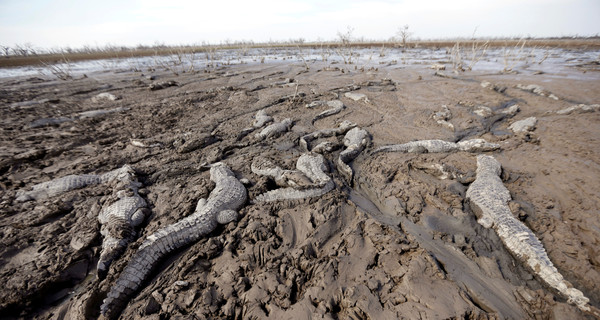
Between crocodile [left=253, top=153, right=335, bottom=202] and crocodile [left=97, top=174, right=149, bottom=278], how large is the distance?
5.42 ft

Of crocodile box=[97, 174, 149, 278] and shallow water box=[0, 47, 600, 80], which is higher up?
shallow water box=[0, 47, 600, 80]

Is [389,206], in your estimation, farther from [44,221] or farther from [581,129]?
[581,129]

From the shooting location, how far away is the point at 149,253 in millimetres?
2562

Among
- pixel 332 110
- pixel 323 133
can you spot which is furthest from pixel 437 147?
pixel 332 110

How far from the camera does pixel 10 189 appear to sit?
3844 mm

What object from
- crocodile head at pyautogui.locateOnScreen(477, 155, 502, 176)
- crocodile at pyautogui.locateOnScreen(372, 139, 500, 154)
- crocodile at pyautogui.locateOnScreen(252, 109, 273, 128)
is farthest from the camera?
crocodile at pyautogui.locateOnScreen(252, 109, 273, 128)

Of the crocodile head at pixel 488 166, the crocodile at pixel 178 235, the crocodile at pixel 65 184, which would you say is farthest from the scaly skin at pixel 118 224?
the crocodile head at pixel 488 166

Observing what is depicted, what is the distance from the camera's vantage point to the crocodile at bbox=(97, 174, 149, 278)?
2637mm

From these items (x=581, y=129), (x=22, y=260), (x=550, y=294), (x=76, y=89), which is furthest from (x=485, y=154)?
(x=76, y=89)

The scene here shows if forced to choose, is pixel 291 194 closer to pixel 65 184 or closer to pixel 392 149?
pixel 392 149

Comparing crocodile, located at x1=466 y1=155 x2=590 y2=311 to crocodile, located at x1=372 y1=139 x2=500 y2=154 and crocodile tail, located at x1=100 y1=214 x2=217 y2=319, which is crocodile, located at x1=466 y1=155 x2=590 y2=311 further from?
crocodile tail, located at x1=100 y1=214 x2=217 y2=319

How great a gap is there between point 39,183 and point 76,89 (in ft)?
32.2

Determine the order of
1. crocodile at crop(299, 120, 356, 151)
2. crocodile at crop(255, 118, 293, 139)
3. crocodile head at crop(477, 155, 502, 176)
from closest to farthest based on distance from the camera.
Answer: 1. crocodile head at crop(477, 155, 502, 176)
2. crocodile at crop(299, 120, 356, 151)
3. crocodile at crop(255, 118, 293, 139)

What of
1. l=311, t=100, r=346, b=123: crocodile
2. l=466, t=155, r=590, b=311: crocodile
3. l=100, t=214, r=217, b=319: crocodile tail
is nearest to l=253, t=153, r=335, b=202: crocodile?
l=100, t=214, r=217, b=319: crocodile tail
